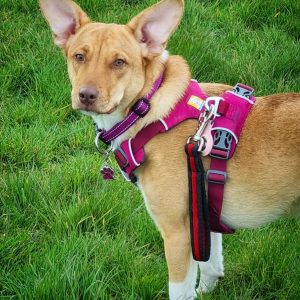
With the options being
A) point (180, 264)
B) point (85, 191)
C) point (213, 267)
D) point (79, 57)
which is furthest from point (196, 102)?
point (85, 191)

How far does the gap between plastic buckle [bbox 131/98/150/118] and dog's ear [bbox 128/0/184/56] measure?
0.29 metres

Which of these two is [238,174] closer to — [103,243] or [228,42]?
[103,243]

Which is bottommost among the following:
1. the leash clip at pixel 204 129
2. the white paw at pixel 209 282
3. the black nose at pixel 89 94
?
the white paw at pixel 209 282

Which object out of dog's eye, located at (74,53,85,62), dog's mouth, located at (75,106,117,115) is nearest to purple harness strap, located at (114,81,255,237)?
dog's mouth, located at (75,106,117,115)

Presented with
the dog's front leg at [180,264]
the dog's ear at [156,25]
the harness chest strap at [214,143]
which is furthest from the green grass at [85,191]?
the dog's ear at [156,25]

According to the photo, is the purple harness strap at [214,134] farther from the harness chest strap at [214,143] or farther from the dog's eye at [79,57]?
the dog's eye at [79,57]

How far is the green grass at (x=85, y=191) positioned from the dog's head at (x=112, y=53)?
104cm

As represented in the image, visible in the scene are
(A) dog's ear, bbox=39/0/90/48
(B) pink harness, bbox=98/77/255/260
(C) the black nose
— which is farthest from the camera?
(A) dog's ear, bbox=39/0/90/48

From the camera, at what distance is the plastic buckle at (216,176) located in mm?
3379

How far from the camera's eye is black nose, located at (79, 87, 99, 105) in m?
3.23

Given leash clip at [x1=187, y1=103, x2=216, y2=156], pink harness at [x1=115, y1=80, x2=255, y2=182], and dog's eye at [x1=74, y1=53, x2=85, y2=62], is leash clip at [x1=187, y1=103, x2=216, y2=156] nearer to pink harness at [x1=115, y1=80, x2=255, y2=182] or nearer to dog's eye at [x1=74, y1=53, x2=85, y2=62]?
pink harness at [x1=115, y1=80, x2=255, y2=182]

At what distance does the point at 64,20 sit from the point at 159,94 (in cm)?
79

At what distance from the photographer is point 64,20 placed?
3.72 meters

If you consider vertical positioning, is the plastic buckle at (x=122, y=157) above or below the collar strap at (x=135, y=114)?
below
